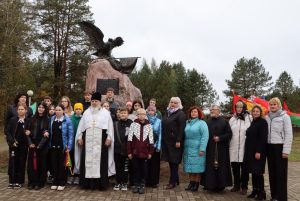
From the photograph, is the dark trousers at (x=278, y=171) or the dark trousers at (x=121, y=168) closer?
the dark trousers at (x=278, y=171)

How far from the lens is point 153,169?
687 centimetres

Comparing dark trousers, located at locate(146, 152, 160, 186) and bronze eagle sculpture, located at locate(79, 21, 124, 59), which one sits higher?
bronze eagle sculpture, located at locate(79, 21, 124, 59)

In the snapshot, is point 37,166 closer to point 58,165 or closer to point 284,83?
point 58,165

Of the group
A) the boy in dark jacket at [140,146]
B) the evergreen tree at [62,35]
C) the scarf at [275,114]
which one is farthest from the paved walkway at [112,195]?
the evergreen tree at [62,35]

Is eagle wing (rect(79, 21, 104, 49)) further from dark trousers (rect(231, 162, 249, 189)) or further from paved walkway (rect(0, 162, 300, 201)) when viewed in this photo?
dark trousers (rect(231, 162, 249, 189))

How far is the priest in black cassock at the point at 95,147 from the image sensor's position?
257 inches

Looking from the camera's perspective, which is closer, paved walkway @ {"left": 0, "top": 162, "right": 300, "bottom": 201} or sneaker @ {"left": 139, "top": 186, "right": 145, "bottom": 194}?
paved walkway @ {"left": 0, "top": 162, "right": 300, "bottom": 201}

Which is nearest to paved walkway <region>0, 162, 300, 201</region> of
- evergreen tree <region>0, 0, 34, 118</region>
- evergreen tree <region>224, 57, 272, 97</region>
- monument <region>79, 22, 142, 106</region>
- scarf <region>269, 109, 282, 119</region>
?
scarf <region>269, 109, 282, 119</region>

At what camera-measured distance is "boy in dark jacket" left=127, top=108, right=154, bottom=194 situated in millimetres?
6406

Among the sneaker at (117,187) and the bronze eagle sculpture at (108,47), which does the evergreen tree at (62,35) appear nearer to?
the bronze eagle sculpture at (108,47)

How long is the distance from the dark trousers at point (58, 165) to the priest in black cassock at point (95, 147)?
316 mm

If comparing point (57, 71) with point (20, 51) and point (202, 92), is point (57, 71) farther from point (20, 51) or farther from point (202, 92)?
point (202, 92)

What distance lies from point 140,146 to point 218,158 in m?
1.48

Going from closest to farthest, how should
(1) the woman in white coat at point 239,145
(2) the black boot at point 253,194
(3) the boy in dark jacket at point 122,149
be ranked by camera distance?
(2) the black boot at point 253,194
(1) the woman in white coat at point 239,145
(3) the boy in dark jacket at point 122,149
